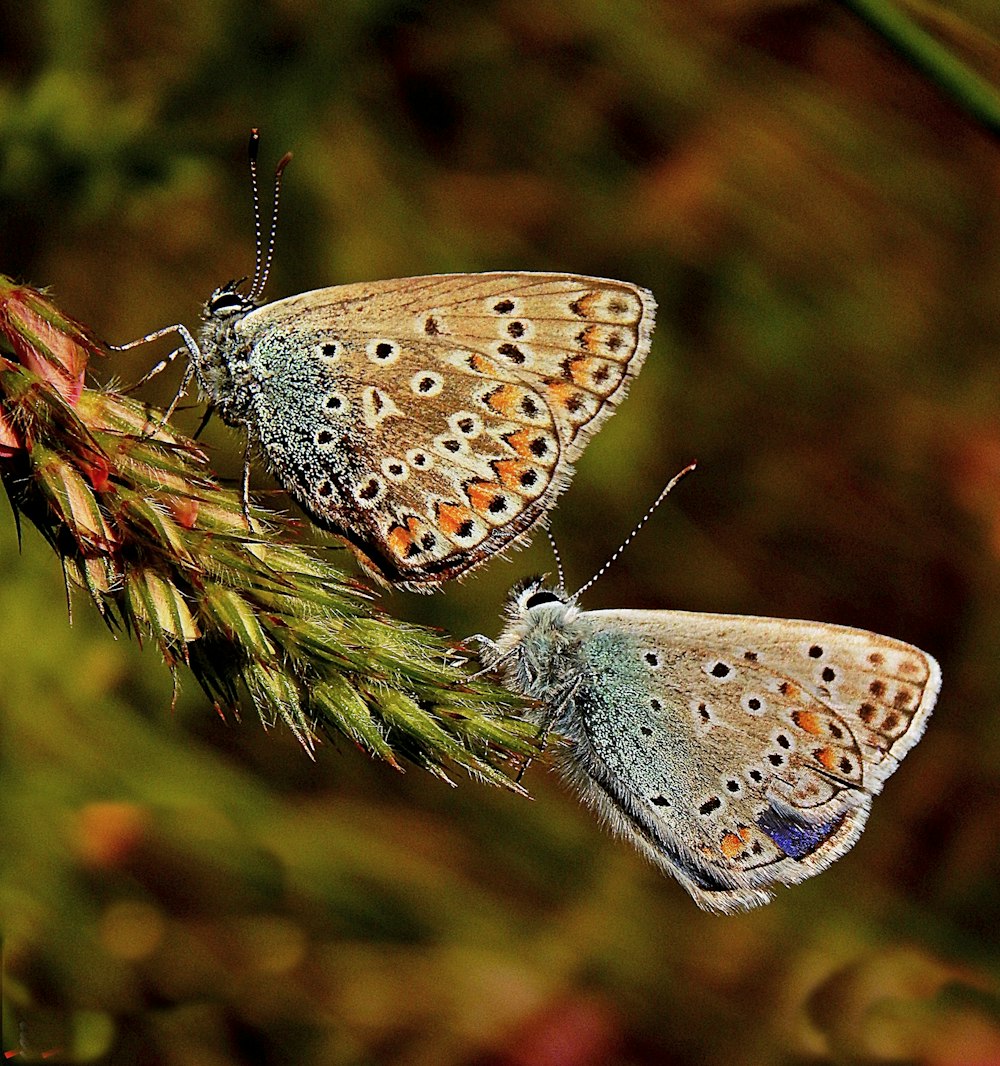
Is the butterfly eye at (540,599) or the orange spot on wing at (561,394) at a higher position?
the orange spot on wing at (561,394)

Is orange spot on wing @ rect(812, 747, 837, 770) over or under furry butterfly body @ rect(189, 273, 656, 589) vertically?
under

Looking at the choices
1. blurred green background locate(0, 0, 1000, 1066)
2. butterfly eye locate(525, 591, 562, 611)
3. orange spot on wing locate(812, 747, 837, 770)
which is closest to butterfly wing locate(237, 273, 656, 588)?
butterfly eye locate(525, 591, 562, 611)

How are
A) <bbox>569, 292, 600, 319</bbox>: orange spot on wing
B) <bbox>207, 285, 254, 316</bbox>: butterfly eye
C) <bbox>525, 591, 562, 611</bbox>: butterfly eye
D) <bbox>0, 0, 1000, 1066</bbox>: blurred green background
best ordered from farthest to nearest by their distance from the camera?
<bbox>0, 0, 1000, 1066</bbox>: blurred green background, <bbox>525, 591, 562, 611</bbox>: butterfly eye, <bbox>207, 285, 254, 316</bbox>: butterfly eye, <bbox>569, 292, 600, 319</bbox>: orange spot on wing

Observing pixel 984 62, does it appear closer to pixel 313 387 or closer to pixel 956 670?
pixel 313 387

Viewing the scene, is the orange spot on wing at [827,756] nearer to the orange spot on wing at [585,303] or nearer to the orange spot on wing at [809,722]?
the orange spot on wing at [809,722]

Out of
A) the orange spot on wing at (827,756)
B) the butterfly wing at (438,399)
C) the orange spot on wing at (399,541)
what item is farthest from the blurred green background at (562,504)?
the orange spot on wing at (827,756)

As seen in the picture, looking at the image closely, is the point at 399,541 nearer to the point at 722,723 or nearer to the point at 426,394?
the point at 426,394

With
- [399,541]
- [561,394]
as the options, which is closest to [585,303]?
[561,394]

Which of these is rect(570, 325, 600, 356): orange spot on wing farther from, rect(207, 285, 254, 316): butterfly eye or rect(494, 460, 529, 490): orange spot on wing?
rect(207, 285, 254, 316): butterfly eye
